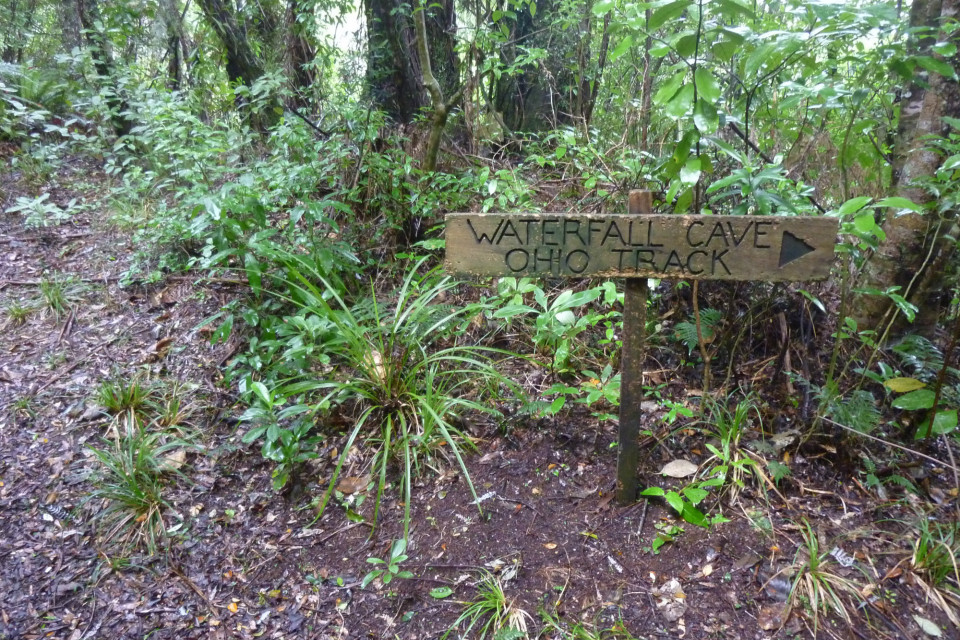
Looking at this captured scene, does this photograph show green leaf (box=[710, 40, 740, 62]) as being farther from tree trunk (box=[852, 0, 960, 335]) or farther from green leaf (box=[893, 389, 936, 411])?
green leaf (box=[893, 389, 936, 411])

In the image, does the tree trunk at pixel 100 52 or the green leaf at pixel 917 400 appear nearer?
the green leaf at pixel 917 400

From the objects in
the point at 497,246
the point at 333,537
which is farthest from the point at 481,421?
the point at 497,246

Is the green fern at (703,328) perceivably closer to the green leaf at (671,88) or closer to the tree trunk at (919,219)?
the tree trunk at (919,219)

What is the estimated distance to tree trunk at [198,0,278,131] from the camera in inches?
179

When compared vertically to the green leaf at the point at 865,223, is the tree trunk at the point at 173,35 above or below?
above

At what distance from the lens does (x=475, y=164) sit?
4184mm

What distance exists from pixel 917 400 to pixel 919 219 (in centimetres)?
76

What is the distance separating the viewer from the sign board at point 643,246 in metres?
1.76

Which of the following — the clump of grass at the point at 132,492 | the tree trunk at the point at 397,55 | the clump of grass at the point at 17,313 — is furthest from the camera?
the tree trunk at the point at 397,55

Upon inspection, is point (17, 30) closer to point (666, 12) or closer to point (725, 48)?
point (666, 12)

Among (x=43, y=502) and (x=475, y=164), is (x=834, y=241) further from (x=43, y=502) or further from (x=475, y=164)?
(x=43, y=502)

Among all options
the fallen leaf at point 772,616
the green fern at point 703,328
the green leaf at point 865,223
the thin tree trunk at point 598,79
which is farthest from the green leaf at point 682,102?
the thin tree trunk at point 598,79

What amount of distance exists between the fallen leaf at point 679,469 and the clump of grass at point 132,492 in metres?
2.17

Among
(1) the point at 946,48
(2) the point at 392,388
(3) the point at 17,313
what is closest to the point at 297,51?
(3) the point at 17,313
